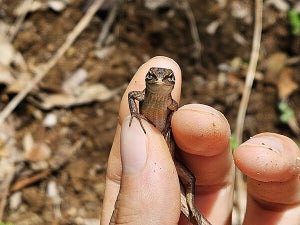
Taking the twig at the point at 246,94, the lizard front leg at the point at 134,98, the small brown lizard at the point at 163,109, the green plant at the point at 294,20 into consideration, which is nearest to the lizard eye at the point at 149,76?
the small brown lizard at the point at 163,109

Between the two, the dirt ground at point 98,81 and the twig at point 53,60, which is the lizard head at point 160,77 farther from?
the twig at point 53,60

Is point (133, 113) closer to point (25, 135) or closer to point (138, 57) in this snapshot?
point (25, 135)

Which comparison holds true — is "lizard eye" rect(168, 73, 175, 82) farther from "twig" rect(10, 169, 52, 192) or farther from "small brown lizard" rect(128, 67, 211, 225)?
"twig" rect(10, 169, 52, 192)

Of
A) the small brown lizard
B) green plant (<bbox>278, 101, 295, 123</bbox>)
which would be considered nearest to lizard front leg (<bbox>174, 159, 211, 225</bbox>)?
the small brown lizard

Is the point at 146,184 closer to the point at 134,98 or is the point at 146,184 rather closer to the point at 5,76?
the point at 134,98

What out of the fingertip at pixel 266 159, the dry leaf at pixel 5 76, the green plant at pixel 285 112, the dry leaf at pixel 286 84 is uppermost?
the fingertip at pixel 266 159
